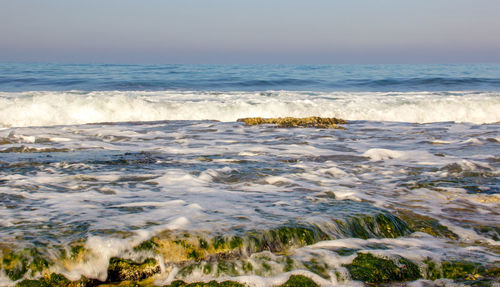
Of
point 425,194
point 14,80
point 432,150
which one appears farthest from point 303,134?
point 14,80

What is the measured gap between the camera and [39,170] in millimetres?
4734

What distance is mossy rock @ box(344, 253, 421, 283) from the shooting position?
2436mm

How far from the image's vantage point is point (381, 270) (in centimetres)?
248

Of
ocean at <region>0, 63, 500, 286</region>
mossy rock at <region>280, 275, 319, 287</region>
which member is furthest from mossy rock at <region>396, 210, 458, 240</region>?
mossy rock at <region>280, 275, 319, 287</region>

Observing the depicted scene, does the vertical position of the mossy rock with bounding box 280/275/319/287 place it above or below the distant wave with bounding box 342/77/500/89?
below

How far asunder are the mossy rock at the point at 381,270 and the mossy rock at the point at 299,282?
9.4 inches

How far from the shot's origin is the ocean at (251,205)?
2453 mm

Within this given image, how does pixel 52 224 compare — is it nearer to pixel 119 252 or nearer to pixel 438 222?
pixel 119 252

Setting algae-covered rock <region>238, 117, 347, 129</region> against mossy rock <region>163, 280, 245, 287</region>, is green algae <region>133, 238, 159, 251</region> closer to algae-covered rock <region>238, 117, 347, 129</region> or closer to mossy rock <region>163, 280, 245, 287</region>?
mossy rock <region>163, 280, 245, 287</region>

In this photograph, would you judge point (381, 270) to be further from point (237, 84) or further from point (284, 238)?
point (237, 84)

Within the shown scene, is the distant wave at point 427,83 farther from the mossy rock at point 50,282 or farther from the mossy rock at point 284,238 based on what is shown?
the mossy rock at point 50,282

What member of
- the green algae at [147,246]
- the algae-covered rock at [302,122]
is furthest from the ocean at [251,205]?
the algae-covered rock at [302,122]

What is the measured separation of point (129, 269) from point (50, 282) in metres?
0.38

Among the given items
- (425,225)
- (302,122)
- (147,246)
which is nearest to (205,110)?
(302,122)
